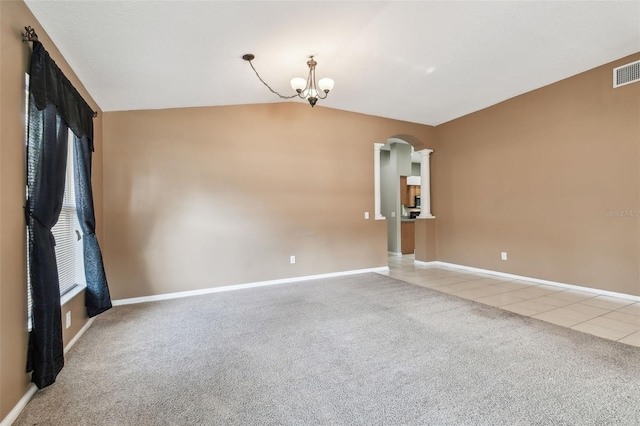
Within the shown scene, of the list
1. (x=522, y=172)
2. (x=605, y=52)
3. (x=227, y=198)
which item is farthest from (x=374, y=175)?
(x=605, y=52)

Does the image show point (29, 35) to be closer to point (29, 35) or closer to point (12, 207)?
point (29, 35)

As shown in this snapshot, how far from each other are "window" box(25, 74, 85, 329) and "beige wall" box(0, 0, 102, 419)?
849mm

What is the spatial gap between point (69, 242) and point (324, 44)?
339 centimetres

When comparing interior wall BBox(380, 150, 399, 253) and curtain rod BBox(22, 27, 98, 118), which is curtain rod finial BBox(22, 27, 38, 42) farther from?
interior wall BBox(380, 150, 399, 253)

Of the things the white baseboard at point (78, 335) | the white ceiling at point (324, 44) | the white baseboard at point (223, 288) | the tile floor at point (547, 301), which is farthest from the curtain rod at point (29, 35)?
the tile floor at point (547, 301)

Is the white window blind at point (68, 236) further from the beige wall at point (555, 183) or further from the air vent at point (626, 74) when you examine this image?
the air vent at point (626, 74)

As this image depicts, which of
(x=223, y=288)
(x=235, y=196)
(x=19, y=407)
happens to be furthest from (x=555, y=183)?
(x=19, y=407)

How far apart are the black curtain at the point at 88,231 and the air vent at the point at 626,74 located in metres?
6.17

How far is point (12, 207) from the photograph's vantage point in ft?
5.61

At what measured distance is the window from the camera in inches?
105

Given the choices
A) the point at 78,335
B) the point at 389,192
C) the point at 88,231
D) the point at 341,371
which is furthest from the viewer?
the point at 389,192

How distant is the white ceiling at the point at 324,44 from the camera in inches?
89.2

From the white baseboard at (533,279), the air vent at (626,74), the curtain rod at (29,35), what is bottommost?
the white baseboard at (533,279)

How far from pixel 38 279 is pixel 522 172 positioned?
5908 mm
